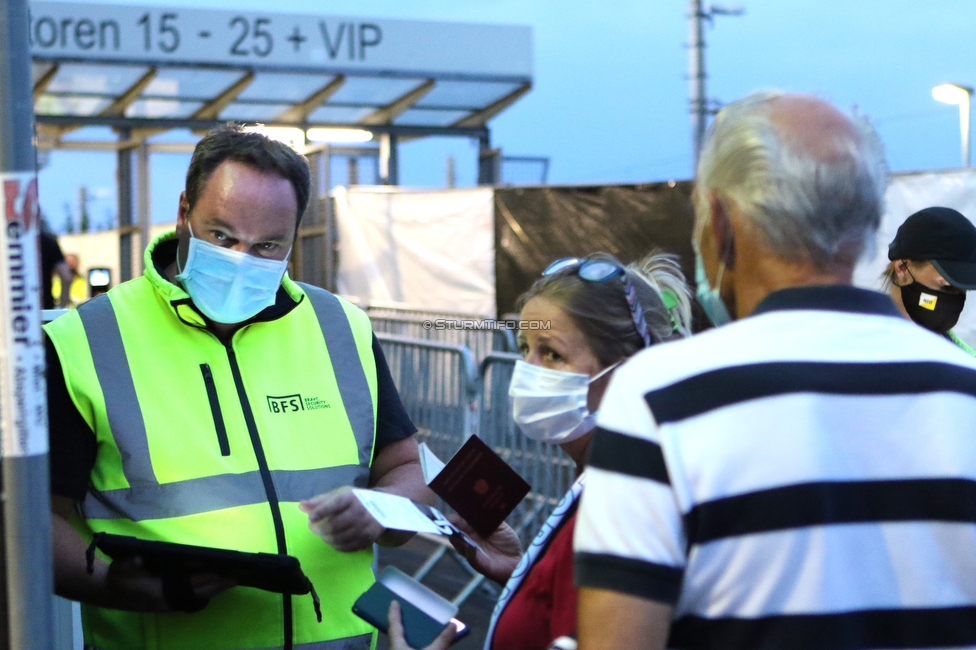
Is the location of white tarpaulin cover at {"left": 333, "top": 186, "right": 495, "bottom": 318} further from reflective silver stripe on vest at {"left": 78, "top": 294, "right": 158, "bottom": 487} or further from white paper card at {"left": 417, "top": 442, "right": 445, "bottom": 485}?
reflective silver stripe on vest at {"left": 78, "top": 294, "right": 158, "bottom": 487}

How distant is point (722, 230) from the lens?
1545 mm

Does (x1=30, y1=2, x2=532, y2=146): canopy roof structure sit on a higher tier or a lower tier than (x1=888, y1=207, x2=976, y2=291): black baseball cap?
higher

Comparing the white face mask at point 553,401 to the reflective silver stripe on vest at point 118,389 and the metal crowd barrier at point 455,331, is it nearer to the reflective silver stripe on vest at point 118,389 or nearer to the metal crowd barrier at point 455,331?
the reflective silver stripe on vest at point 118,389

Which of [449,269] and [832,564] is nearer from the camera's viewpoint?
[832,564]

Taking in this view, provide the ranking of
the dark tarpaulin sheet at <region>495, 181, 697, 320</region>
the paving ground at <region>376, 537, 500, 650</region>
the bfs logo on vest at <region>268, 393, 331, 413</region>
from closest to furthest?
the bfs logo on vest at <region>268, 393, 331, 413</region>
the paving ground at <region>376, 537, 500, 650</region>
the dark tarpaulin sheet at <region>495, 181, 697, 320</region>

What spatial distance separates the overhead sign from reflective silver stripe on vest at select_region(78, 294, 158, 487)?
13.0 metres

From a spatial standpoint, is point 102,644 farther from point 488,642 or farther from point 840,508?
point 840,508

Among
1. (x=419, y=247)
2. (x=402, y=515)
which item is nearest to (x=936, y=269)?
(x=402, y=515)

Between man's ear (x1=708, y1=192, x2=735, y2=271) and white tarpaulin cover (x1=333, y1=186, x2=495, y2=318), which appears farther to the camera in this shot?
white tarpaulin cover (x1=333, y1=186, x2=495, y2=318)

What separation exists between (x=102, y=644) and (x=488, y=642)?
0.99 m

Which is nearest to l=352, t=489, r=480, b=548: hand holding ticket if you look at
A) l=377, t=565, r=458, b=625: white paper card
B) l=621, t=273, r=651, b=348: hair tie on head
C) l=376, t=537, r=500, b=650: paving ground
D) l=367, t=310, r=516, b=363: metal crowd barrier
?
l=377, t=565, r=458, b=625: white paper card

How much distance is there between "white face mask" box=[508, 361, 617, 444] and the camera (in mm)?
2244

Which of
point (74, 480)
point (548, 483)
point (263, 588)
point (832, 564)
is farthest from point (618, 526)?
point (548, 483)

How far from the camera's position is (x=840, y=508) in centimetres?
141
